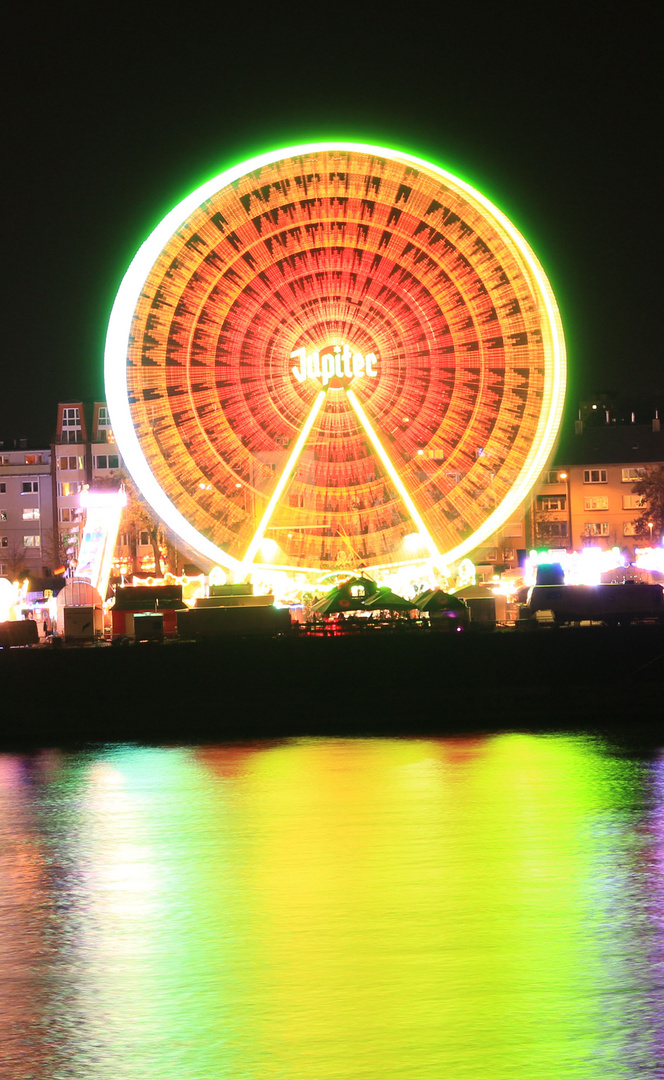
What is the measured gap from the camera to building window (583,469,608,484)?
320ft

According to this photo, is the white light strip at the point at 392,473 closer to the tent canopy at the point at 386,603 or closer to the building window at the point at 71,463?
the tent canopy at the point at 386,603

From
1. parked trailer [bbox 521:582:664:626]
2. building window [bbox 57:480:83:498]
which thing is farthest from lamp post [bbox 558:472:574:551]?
parked trailer [bbox 521:582:664:626]

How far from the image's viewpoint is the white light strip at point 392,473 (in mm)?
32906

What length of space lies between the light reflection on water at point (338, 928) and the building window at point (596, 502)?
84245mm

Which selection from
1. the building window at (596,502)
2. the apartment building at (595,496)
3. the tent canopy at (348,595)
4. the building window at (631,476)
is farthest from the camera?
the building window at (596,502)

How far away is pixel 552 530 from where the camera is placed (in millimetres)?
96750

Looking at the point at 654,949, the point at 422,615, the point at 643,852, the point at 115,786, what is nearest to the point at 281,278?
the point at 422,615

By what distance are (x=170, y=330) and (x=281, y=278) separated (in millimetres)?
2721

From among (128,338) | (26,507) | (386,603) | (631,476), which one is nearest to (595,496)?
(631,476)

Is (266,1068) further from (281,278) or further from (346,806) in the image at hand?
(281,278)

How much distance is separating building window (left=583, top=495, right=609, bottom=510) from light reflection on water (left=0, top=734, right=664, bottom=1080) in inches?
3317

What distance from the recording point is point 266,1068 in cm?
599

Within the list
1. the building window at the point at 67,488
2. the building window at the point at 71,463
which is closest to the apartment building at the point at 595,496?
the building window at the point at 71,463

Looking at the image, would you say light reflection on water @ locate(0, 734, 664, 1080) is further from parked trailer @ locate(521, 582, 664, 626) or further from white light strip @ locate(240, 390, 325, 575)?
parked trailer @ locate(521, 582, 664, 626)
